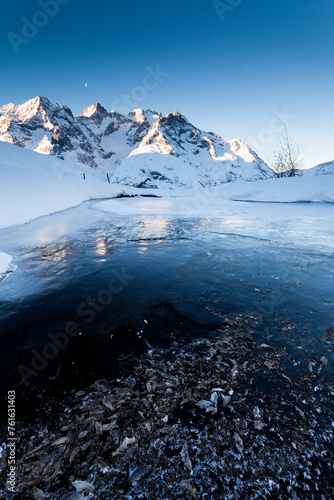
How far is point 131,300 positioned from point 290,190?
21052 millimetres

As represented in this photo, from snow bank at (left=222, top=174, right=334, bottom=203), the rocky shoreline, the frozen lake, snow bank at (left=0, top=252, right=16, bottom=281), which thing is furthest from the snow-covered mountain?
the rocky shoreline

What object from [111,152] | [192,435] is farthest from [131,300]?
[111,152]

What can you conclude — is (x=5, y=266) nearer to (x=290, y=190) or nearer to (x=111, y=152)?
(x=290, y=190)

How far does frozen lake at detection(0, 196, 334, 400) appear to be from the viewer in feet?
8.84

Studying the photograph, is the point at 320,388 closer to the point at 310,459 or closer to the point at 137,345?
the point at 310,459

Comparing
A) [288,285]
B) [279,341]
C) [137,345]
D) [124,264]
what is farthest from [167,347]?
[124,264]

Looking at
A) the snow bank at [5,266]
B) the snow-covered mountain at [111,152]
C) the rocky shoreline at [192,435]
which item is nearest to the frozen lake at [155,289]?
the snow bank at [5,266]

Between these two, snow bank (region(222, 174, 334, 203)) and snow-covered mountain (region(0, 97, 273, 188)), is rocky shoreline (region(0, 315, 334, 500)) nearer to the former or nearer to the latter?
snow bank (region(222, 174, 334, 203))

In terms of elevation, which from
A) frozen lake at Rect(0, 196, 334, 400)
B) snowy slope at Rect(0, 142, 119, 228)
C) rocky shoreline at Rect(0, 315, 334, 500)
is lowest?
frozen lake at Rect(0, 196, 334, 400)

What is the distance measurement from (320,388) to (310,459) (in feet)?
2.20

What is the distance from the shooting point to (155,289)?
388 centimetres

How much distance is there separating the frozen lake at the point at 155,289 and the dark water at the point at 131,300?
0.02 meters

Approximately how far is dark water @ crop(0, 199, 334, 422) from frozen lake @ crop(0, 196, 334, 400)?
15mm

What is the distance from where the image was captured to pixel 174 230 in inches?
356
